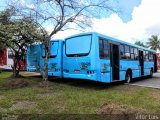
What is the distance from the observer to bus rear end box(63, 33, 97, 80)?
44.2 ft

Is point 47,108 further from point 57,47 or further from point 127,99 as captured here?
point 57,47

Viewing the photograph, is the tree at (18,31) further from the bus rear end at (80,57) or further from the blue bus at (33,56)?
the bus rear end at (80,57)

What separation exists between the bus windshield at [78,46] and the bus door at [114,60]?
186 centimetres

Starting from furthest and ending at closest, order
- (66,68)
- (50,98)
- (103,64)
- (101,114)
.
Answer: (66,68)
(103,64)
(50,98)
(101,114)

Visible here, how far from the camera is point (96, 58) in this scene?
1340 centimetres

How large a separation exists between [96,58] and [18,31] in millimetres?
5158

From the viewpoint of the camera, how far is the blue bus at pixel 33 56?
704 inches

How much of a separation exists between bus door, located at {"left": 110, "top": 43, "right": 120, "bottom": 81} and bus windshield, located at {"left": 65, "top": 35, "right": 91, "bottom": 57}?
1.86 meters

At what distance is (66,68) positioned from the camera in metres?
15.1

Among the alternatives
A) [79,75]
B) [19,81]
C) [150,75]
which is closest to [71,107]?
[79,75]

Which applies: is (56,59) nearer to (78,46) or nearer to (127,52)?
(78,46)

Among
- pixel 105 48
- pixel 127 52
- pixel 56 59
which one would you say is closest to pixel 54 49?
pixel 56 59

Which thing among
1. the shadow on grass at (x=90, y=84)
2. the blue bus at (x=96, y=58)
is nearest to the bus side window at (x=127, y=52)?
the blue bus at (x=96, y=58)

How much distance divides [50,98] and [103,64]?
4500 millimetres
